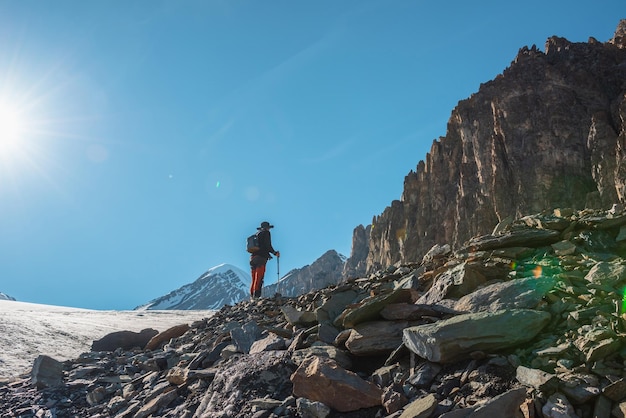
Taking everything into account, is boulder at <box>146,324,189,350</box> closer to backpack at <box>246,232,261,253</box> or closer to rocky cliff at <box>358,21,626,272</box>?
backpack at <box>246,232,261,253</box>

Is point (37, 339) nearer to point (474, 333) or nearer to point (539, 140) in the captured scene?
point (474, 333)

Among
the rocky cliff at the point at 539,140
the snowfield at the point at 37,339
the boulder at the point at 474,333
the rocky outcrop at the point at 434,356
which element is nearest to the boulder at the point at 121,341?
the snowfield at the point at 37,339

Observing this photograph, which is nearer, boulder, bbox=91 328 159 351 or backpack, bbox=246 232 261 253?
boulder, bbox=91 328 159 351

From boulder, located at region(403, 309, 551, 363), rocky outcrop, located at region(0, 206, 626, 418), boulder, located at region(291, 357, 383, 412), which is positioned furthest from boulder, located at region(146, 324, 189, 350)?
boulder, located at region(403, 309, 551, 363)

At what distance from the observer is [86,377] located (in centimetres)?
1089

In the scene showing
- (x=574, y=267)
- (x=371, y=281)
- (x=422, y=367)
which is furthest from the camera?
(x=371, y=281)

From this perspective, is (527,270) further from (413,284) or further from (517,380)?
(517,380)

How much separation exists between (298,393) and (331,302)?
12.3ft

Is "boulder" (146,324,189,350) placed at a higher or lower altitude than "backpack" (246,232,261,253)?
lower

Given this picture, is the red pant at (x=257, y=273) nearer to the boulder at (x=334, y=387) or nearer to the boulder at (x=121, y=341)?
the boulder at (x=121, y=341)

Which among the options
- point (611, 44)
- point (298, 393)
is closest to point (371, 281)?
point (298, 393)

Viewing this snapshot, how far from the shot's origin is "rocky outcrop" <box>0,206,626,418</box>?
5172mm

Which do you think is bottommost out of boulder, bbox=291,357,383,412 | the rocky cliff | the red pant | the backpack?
boulder, bbox=291,357,383,412

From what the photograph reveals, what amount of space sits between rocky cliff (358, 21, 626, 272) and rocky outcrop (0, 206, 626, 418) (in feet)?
211
